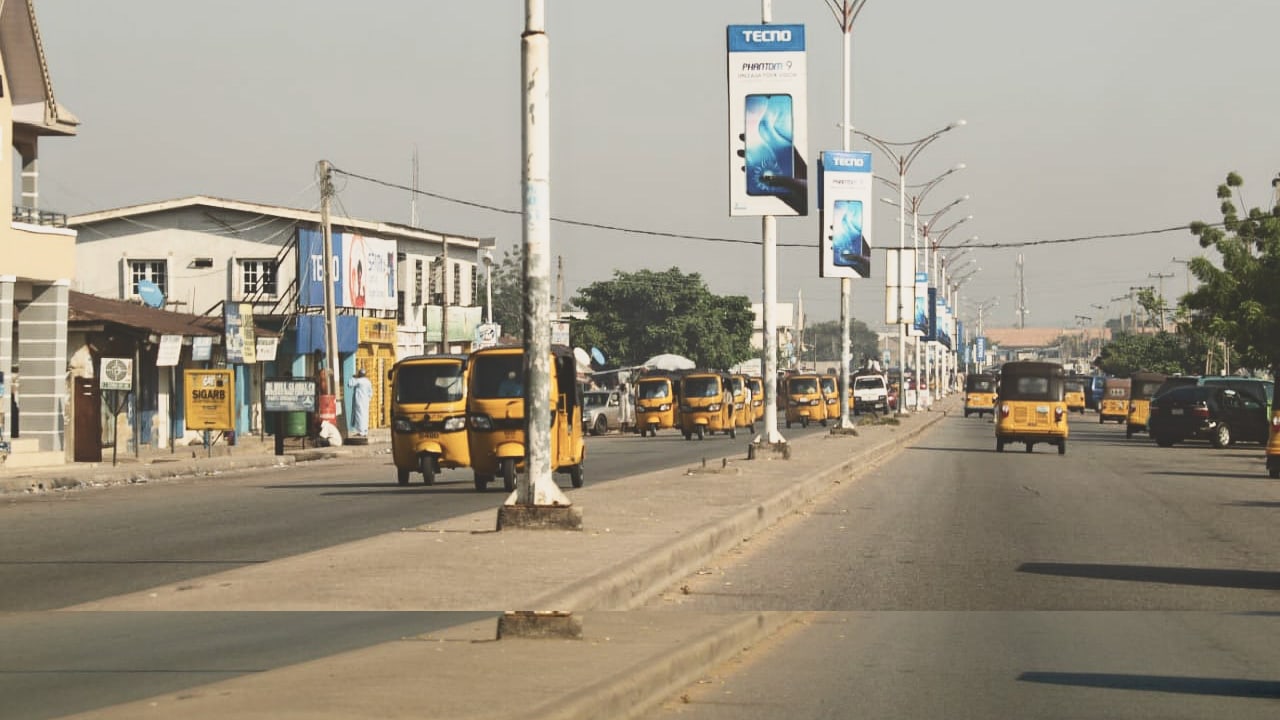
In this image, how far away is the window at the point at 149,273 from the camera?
59.3 metres

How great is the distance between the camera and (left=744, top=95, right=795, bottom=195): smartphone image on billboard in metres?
29.2

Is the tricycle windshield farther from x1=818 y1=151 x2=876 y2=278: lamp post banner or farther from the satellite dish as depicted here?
the satellite dish

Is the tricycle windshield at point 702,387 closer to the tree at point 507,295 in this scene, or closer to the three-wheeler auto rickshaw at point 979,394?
the three-wheeler auto rickshaw at point 979,394

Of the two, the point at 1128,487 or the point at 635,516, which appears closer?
the point at 635,516

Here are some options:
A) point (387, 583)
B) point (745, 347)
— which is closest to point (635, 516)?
point (387, 583)

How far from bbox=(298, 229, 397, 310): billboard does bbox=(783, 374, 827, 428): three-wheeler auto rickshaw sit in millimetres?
16517

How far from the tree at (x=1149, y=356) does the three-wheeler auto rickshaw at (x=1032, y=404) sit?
245 feet

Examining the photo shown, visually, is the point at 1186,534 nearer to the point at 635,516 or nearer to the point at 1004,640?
the point at 635,516

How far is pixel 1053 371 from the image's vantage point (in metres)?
40.4

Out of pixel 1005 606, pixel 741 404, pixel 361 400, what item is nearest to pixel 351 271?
pixel 361 400

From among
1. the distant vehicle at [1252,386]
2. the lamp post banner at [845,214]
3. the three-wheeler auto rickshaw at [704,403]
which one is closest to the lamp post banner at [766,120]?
the lamp post banner at [845,214]

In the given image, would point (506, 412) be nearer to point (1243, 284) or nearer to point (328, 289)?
point (328, 289)

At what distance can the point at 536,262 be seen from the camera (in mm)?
15867

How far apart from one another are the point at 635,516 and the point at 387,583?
5755 mm
